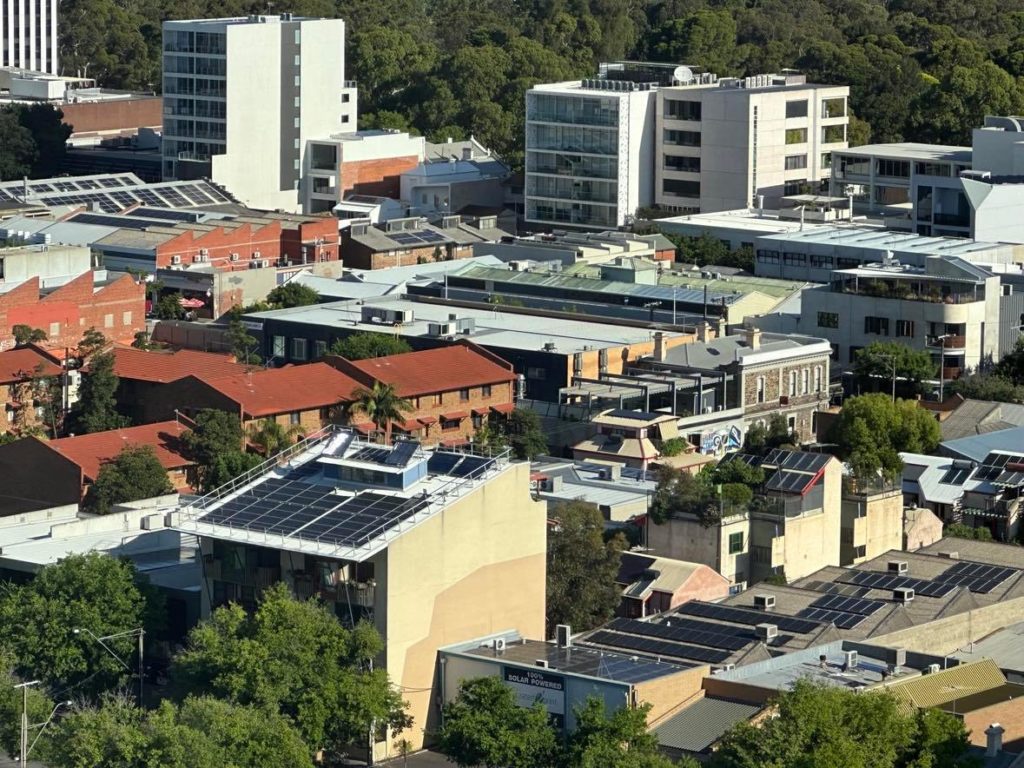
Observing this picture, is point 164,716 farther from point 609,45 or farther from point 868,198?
point 609,45

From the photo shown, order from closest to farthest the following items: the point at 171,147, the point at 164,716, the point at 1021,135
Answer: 1. the point at 164,716
2. the point at 1021,135
3. the point at 171,147

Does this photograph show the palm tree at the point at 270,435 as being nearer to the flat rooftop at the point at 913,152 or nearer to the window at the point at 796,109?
the flat rooftop at the point at 913,152

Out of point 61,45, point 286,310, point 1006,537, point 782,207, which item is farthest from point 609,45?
point 1006,537

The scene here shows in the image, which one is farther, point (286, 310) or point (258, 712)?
point (286, 310)

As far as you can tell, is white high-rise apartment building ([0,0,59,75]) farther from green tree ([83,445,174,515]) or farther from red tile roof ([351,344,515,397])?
green tree ([83,445,174,515])

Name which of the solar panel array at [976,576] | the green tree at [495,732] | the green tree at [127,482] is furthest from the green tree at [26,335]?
the green tree at [495,732]

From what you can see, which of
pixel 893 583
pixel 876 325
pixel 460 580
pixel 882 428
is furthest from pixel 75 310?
pixel 460 580
